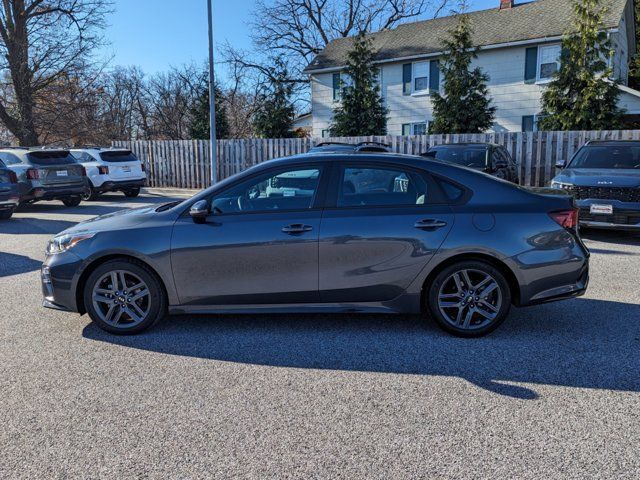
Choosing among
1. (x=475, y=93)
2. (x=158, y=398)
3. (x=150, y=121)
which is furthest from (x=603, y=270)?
(x=150, y=121)

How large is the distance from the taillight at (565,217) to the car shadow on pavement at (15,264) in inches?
271

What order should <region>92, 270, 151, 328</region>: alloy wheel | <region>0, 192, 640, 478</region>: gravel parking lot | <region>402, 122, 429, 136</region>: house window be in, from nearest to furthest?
<region>0, 192, 640, 478</region>: gravel parking lot → <region>92, 270, 151, 328</region>: alloy wheel → <region>402, 122, 429, 136</region>: house window

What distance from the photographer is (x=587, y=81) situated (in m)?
16.4

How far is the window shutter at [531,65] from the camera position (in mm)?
23219

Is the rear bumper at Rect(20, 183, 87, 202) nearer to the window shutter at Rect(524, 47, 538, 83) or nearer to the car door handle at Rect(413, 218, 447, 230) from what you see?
the car door handle at Rect(413, 218, 447, 230)

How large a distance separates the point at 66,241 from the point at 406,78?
24589 mm

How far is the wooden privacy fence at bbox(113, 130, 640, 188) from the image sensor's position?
15133 mm

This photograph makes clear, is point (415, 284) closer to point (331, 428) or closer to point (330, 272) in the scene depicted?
point (330, 272)

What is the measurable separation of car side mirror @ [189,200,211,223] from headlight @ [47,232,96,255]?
933 millimetres

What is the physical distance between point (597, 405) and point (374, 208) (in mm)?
2234

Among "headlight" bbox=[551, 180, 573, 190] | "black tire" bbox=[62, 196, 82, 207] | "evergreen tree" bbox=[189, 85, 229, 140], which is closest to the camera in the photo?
"headlight" bbox=[551, 180, 573, 190]

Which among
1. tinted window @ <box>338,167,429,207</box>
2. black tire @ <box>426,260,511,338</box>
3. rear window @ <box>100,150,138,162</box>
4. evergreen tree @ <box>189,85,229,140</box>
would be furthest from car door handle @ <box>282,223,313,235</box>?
evergreen tree @ <box>189,85,229,140</box>

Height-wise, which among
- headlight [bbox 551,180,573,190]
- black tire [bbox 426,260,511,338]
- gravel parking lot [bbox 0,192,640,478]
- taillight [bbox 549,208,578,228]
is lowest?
gravel parking lot [bbox 0,192,640,478]

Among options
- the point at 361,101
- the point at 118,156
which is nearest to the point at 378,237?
the point at 118,156
